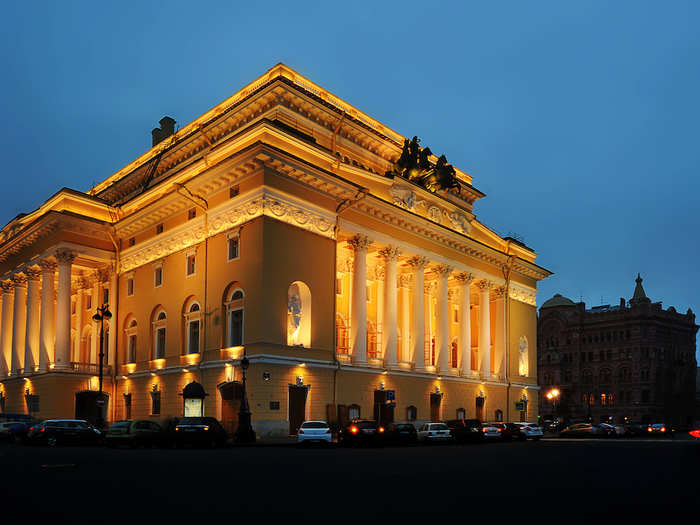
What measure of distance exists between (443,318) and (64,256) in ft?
83.2

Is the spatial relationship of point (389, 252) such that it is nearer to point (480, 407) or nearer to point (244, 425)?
point (480, 407)

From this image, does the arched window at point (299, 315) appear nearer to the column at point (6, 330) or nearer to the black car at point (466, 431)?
the black car at point (466, 431)

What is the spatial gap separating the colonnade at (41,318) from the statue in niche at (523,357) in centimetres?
3261

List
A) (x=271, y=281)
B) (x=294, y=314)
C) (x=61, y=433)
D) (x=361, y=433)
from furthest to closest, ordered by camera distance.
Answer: (x=294, y=314) → (x=271, y=281) → (x=361, y=433) → (x=61, y=433)

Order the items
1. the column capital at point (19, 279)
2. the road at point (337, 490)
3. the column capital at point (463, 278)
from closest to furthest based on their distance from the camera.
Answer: the road at point (337, 490) < the column capital at point (19, 279) < the column capital at point (463, 278)

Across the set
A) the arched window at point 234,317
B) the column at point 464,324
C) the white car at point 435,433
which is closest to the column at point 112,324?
the arched window at point 234,317

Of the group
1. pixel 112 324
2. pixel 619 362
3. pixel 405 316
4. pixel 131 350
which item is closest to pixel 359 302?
pixel 405 316

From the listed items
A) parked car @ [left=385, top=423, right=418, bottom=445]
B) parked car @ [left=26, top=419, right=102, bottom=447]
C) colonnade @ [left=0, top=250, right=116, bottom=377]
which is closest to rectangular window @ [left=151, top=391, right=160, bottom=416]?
colonnade @ [left=0, top=250, right=116, bottom=377]

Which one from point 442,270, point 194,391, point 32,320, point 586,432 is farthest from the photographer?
point 586,432

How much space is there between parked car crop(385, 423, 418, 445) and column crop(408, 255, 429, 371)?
10297 millimetres

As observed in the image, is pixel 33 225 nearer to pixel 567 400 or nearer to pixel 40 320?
pixel 40 320

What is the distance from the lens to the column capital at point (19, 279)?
51344 mm

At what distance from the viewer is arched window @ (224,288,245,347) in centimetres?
3801

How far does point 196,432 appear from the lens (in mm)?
28875
